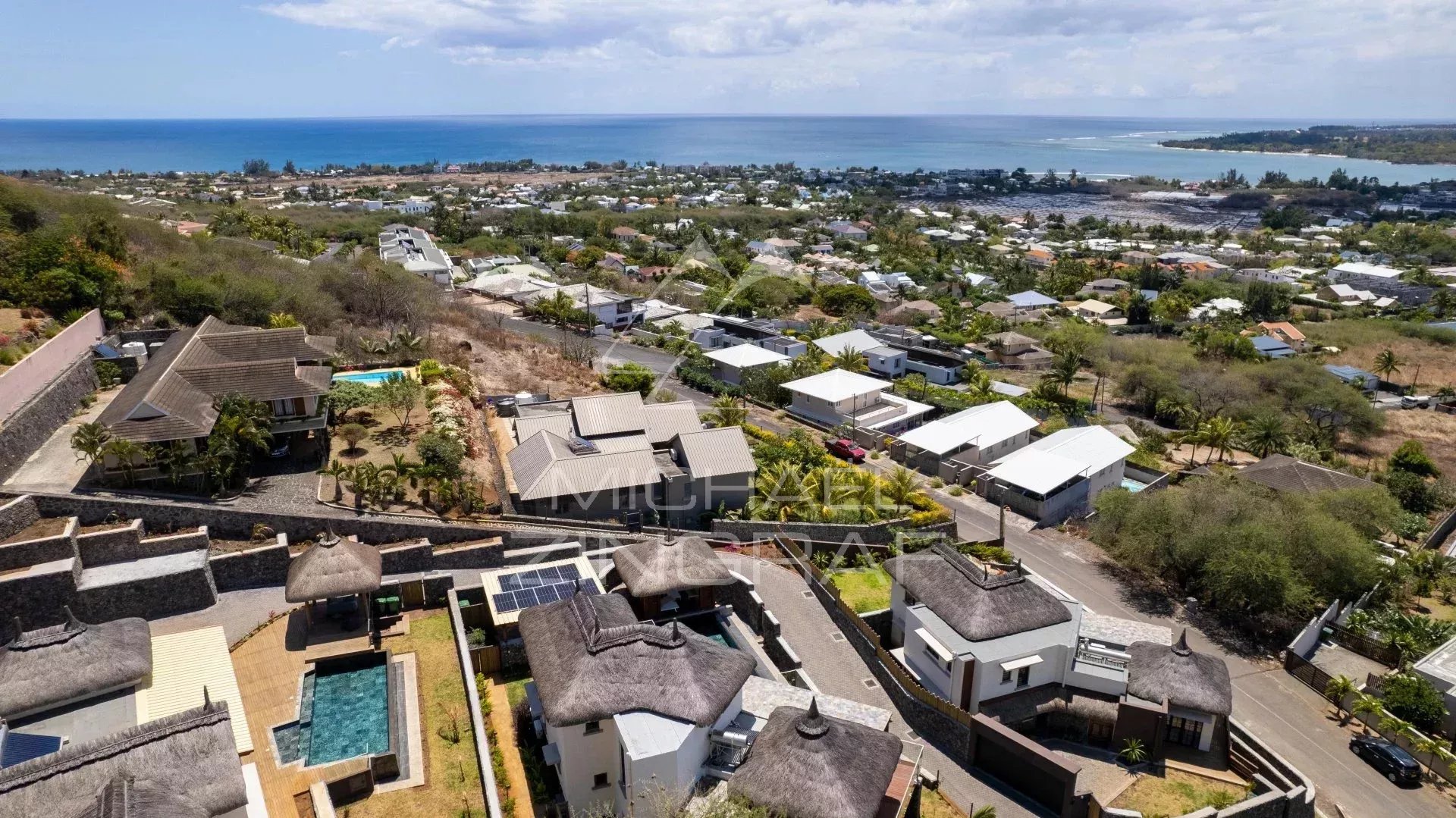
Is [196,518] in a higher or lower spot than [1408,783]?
higher

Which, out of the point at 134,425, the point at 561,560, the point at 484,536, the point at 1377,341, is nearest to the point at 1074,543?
the point at 561,560

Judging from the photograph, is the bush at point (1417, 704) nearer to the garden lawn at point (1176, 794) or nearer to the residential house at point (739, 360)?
the garden lawn at point (1176, 794)

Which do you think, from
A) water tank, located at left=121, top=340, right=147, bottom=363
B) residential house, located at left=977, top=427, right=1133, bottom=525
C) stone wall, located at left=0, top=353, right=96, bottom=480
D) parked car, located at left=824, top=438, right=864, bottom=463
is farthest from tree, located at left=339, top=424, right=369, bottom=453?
residential house, located at left=977, top=427, right=1133, bottom=525

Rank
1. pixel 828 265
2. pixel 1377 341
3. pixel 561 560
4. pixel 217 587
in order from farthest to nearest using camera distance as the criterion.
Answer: pixel 828 265 < pixel 1377 341 < pixel 561 560 < pixel 217 587

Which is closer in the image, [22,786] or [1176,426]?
[22,786]

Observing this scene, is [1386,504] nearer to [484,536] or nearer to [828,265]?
[484,536]

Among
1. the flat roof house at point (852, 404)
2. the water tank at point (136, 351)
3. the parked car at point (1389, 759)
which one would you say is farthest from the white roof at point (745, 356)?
the parked car at point (1389, 759)

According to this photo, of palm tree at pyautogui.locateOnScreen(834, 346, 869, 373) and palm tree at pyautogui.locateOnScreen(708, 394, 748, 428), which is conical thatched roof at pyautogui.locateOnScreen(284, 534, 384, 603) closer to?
palm tree at pyautogui.locateOnScreen(708, 394, 748, 428)
